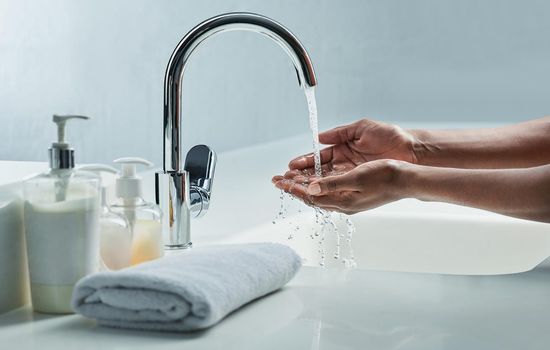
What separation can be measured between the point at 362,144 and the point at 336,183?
33 cm

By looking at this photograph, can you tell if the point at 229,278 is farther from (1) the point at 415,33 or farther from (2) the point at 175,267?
(1) the point at 415,33

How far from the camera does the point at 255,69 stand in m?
3.78

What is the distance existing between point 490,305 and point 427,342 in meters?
0.16

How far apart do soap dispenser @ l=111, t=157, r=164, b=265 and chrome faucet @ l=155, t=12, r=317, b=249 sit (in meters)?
0.21

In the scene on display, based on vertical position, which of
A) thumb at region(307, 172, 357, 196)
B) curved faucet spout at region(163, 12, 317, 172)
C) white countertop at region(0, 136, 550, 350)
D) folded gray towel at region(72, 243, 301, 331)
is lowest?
white countertop at region(0, 136, 550, 350)

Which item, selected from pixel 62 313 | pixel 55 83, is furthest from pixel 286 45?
pixel 55 83

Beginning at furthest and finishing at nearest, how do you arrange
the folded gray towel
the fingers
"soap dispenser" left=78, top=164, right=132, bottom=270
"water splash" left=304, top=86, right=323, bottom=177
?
the fingers, "water splash" left=304, top=86, right=323, bottom=177, "soap dispenser" left=78, top=164, right=132, bottom=270, the folded gray towel

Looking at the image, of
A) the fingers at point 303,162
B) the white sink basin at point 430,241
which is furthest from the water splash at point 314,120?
the white sink basin at point 430,241

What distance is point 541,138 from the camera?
61.2 inches

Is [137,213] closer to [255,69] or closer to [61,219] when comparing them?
[61,219]

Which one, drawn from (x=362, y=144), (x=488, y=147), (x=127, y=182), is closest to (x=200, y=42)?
(x=127, y=182)

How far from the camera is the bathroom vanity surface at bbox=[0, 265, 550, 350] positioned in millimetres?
772

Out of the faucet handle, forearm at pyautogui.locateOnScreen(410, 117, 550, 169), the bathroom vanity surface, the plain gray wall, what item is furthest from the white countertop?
the plain gray wall

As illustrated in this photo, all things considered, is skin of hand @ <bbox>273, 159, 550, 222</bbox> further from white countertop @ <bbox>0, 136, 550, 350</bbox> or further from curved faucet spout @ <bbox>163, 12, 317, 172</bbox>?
curved faucet spout @ <bbox>163, 12, 317, 172</bbox>
